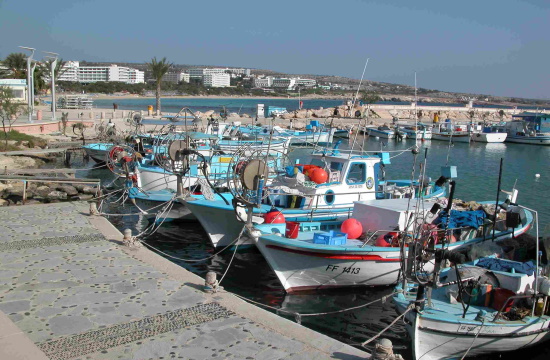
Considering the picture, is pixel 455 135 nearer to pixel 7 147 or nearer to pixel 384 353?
pixel 7 147

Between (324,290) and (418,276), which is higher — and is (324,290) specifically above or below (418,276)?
below

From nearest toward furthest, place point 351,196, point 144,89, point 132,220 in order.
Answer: point 351,196 → point 132,220 → point 144,89

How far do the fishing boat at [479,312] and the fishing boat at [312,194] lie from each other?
5.83m

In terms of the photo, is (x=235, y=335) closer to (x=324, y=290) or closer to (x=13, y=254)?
(x=324, y=290)

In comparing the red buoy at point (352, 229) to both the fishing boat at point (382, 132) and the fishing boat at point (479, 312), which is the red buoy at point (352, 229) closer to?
the fishing boat at point (479, 312)

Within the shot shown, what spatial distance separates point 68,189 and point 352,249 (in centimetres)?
1401

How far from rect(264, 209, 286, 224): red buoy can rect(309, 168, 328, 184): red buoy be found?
2.08 meters

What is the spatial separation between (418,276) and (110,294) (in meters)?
5.66

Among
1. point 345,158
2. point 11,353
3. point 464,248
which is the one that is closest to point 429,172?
point 345,158

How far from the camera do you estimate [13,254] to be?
12.5 meters

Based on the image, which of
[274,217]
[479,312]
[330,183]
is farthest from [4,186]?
[479,312]

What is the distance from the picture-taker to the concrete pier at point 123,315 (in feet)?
26.1

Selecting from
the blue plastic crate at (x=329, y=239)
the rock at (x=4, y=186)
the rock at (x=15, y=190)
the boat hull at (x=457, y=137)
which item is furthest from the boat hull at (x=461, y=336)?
the boat hull at (x=457, y=137)

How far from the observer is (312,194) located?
1630cm
